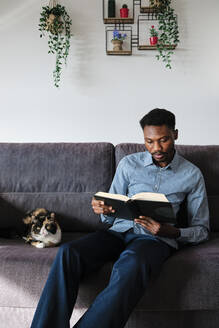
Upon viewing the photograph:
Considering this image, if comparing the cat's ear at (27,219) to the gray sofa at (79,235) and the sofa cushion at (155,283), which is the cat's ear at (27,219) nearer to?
the gray sofa at (79,235)

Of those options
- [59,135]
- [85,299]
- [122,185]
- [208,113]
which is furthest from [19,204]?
[208,113]

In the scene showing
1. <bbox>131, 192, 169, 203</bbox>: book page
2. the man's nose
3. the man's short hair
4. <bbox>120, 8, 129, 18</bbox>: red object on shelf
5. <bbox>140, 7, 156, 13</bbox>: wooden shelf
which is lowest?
<bbox>131, 192, 169, 203</bbox>: book page

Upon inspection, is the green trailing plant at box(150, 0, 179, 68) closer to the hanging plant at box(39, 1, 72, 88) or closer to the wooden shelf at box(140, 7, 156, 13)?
the wooden shelf at box(140, 7, 156, 13)

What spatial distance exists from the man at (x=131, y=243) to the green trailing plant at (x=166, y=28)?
1136 mm

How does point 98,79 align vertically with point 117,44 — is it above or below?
below

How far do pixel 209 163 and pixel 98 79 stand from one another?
1.21 m

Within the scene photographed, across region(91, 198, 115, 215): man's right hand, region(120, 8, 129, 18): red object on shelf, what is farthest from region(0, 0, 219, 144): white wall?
region(91, 198, 115, 215): man's right hand

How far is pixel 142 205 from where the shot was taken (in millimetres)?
1195

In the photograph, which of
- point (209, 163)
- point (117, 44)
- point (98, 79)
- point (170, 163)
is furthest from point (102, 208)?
point (117, 44)

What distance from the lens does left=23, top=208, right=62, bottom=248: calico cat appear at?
1.53 metres

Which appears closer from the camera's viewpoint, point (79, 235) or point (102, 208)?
point (102, 208)

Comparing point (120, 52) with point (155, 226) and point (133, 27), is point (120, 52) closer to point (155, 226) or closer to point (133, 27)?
point (133, 27)

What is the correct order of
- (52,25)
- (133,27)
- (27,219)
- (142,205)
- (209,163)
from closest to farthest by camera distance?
(142,205)
(27,219)
(209,163)
(52,25)
(133,27)

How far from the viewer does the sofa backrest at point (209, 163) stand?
1.78 meters
